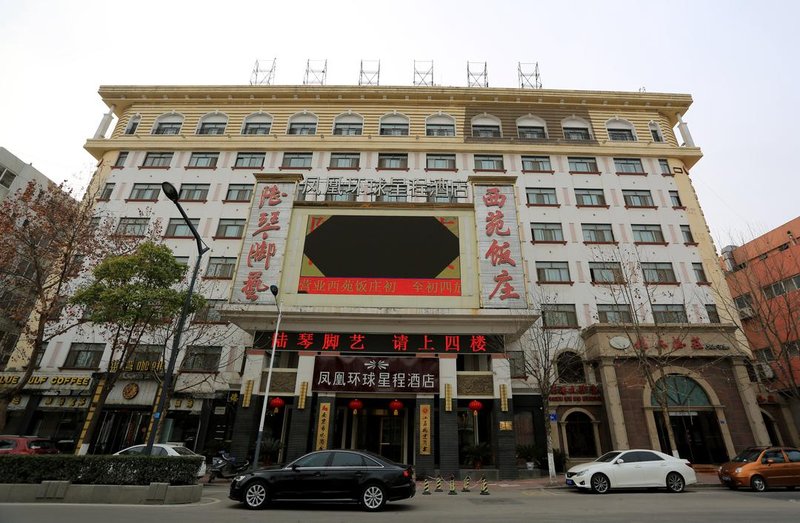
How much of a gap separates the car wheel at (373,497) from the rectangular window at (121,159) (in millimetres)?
30695

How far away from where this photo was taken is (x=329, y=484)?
10.4m

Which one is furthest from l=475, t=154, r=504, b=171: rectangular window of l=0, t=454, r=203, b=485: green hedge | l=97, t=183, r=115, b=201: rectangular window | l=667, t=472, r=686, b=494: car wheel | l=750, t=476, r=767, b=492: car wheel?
l=97, t=183, r=115, b=201: rectangular window

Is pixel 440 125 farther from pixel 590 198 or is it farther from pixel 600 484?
pixel 600 484

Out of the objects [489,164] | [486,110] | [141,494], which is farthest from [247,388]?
[486,110]

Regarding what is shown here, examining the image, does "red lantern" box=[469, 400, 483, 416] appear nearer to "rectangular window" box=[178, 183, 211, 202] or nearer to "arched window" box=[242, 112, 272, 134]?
"rectangular window" box=[178, 183, 211, 202]

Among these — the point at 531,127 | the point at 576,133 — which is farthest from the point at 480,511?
the point at 576,133

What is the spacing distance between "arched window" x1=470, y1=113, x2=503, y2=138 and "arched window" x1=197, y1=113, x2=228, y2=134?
19.5m

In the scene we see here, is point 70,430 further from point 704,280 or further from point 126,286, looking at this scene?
point 704,280

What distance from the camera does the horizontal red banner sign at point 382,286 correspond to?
21156 mm

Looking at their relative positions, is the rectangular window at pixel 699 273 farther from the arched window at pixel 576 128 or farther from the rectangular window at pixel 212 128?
the rectangular window at pixel 212 128

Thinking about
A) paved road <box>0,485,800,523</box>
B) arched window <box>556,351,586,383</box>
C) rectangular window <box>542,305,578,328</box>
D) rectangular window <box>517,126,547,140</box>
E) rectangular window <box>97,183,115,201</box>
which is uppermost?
rectangular window <box>517,126,547,140</box>

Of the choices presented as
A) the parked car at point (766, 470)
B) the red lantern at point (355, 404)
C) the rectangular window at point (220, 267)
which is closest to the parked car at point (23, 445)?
the rectangular window at point (220, 267)

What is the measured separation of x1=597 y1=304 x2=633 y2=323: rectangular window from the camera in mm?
24266

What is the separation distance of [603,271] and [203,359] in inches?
972
